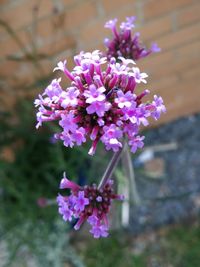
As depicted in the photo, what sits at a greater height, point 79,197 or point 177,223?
point 177,223

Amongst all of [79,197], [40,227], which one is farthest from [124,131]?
[40,227]

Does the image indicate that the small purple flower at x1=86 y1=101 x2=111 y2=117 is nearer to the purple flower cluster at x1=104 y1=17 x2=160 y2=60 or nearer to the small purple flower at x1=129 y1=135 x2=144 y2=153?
the small purple flower at x1=129 y1=135 x2=144 y2=153

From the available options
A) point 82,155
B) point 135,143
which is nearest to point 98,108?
point 135,143

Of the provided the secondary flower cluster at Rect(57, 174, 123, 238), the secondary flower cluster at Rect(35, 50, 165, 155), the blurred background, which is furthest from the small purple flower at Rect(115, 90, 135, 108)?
the blurred background

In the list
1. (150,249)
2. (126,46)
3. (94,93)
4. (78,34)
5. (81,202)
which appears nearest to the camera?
(94,93)

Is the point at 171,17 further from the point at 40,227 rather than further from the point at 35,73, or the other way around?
the point at 40,227

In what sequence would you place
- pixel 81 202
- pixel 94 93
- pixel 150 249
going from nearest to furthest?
1. pixel 94 93
2. pixel 81 202
3. pixel 150 249

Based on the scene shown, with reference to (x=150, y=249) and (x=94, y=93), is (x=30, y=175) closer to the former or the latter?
(x=150, y=249)
